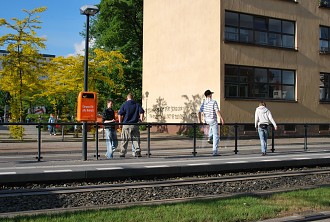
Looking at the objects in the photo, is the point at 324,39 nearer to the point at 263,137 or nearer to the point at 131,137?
the point at 263,137

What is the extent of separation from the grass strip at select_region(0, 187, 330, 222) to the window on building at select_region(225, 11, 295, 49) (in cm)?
1725

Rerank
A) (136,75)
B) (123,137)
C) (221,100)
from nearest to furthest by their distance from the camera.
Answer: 1. (123,137)
2. (221,100)
3. (136,75)

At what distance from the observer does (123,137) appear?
479 inches

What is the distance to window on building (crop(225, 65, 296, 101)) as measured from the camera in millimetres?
23422

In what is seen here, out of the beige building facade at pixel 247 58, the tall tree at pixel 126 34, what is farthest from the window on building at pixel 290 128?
the tall tree at pixel 126 34

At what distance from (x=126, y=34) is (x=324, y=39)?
51.8 feet

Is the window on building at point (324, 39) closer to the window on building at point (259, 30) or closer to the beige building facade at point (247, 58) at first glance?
the beige building facade at point (247, 58)

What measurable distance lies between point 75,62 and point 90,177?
14.8 metres

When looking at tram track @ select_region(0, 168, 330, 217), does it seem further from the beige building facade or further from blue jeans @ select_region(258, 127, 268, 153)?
the beige building facade

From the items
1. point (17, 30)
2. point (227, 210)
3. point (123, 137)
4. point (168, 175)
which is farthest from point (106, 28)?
point (227, 210)

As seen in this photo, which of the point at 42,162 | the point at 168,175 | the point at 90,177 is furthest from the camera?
the point at 42,162

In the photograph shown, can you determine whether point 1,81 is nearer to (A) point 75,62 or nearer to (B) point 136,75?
(A) point 75,62

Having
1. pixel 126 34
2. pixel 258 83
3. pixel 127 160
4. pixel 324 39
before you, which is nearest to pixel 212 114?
pixel 127 160

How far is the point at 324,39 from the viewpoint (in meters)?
26.8
